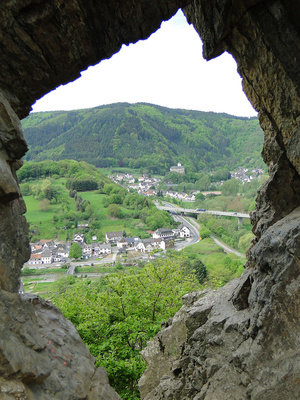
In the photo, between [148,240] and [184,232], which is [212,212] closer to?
[184,232]

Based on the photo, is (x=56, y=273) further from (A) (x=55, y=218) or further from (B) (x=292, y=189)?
(B) (x=292, y=189)

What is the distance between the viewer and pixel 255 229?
11.4m

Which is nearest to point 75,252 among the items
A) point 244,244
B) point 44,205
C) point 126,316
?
point 44,205

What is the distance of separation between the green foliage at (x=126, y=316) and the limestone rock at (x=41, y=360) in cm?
403

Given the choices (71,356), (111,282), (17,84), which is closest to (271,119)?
(17,84)

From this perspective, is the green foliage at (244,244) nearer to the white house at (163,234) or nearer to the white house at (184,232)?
the white house at (184,232)

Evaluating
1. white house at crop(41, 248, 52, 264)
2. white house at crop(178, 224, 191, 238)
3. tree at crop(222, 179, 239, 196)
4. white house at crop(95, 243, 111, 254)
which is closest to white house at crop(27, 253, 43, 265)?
white house at crop(41, 248, 52, 264)

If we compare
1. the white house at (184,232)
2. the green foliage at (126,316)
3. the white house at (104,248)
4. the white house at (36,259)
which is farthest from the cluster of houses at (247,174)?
the green foliage at (126,316)

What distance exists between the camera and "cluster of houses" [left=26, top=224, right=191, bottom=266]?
259 feet

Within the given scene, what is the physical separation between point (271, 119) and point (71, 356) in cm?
967

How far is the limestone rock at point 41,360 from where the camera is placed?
252 inches

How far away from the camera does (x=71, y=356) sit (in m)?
8.69

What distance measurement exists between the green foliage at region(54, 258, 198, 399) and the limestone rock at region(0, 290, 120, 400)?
13.2 ft

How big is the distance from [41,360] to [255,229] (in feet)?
26.6
